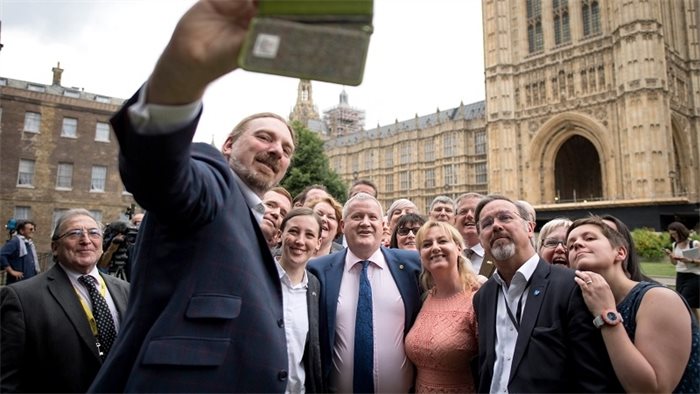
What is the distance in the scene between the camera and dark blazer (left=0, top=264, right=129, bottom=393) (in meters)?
2.61

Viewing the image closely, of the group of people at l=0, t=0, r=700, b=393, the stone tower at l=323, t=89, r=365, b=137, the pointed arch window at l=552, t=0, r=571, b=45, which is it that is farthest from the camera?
the stone tower at l=323, t=89, r=365, b=137

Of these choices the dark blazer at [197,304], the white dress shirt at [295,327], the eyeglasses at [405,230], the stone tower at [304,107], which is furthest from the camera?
the stone tower at [304,107]

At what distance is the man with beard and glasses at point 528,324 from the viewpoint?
232 cm

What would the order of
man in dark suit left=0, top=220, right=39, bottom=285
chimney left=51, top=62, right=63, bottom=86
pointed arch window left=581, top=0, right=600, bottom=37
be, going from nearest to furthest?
man in dark suit left=0, top=220, right=39, bottom=285
chimney left=51, top=62, right=63, bottom=86
pointed arch window left=581, top=0, right=600, bottom=37

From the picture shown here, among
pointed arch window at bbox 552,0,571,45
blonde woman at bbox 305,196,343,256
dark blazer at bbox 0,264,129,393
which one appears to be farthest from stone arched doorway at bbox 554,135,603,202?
dark blazer at bbox 0,264,129,393

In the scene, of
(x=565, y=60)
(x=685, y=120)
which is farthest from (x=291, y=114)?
(x=685, y=120)

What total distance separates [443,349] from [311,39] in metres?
2.48

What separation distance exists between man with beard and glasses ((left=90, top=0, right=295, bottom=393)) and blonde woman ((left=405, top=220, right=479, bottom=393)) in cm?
162

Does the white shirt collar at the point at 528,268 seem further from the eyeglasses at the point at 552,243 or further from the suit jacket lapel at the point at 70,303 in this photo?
the suit jacket lapel at the point at 70,303

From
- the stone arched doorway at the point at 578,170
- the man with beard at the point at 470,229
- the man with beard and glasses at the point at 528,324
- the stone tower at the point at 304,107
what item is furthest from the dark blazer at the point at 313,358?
the stone tower at the point at 304,107

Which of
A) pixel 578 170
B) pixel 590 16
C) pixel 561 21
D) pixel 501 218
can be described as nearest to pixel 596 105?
pixel 590 16

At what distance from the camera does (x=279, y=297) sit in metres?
1.62

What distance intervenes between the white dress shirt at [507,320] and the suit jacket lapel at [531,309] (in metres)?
0.05

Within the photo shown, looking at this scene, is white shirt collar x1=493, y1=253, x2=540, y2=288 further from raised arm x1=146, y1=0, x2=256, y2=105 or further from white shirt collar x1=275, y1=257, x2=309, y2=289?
raised arm x1=146, y1=0, x2=256, y2=105
